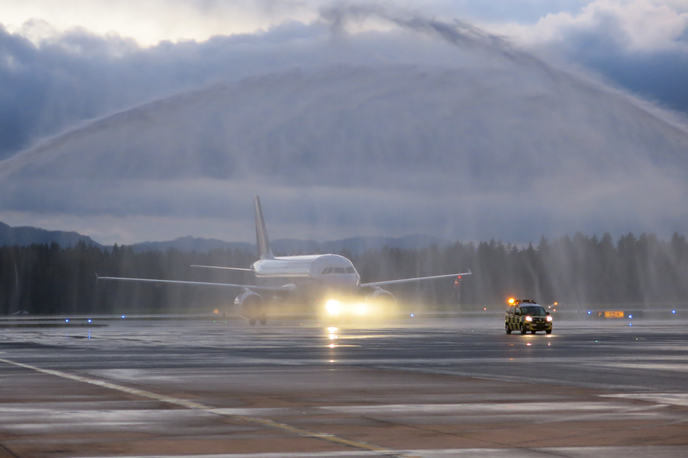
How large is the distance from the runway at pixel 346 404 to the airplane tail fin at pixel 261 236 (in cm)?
7053

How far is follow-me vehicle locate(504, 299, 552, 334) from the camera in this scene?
5741 centimetres

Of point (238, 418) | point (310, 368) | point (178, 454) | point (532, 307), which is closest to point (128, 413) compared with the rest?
point (238, 418)

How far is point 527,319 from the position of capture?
5753 cm

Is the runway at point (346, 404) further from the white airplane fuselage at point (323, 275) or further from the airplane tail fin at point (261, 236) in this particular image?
the airplane tail fin at point (261, 236)

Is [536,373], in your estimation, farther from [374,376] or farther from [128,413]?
[128,413]

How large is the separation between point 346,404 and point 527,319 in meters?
38.8

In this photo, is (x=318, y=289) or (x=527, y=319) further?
(x=318, y=289)

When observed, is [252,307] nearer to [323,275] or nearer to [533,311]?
[323,275]

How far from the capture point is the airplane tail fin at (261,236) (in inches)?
4321

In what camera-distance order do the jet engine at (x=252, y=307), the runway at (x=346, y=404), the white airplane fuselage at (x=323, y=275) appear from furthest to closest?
the white airplane fuselage at (x=323, y=275) → the jet engine at (x=252, y=307) → the runway at (x=346, y=404)

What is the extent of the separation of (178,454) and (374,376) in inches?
530

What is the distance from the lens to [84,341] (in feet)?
167

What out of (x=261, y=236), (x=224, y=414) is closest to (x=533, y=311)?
(x=224, y=414)

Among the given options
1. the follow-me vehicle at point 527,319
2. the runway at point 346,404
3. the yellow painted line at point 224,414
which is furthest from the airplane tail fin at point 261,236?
the yellow painted line at point 224,414
